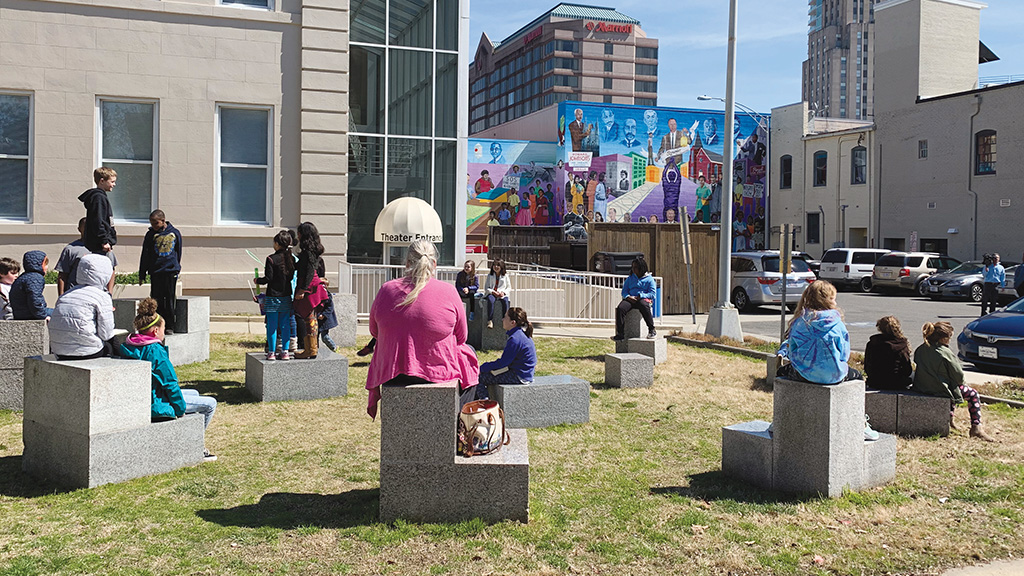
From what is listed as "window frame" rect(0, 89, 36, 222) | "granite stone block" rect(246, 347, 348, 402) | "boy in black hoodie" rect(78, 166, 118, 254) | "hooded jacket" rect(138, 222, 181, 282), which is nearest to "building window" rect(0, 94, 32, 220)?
"window frame" rect(0, 89, 36, 222)

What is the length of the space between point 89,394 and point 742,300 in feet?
77.4

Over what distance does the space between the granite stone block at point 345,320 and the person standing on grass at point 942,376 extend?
8.83 metres

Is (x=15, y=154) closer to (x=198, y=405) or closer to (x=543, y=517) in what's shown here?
(x=198, y=405)

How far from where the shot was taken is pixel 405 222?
1953 cm

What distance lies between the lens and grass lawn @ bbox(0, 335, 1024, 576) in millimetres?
5363

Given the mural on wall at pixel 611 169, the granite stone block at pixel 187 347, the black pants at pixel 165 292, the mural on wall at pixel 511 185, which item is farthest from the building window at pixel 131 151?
the mural on wall at pixel 611 169

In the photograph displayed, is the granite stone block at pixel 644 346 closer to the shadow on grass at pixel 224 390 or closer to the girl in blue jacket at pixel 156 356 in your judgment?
the shadow on grass at pixel 224 390

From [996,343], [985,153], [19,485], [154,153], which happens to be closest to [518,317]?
[19,485]

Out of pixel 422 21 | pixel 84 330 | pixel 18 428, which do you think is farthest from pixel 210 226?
pixel 84 330

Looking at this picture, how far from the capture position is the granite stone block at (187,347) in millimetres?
12203

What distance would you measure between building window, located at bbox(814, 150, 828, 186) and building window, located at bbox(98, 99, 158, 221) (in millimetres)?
43811

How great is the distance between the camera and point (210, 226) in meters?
18.2

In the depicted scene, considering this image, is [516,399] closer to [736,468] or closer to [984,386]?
[736,468]

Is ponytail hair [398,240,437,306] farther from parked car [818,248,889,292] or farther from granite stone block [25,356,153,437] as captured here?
parked car [818,248,889,292]
